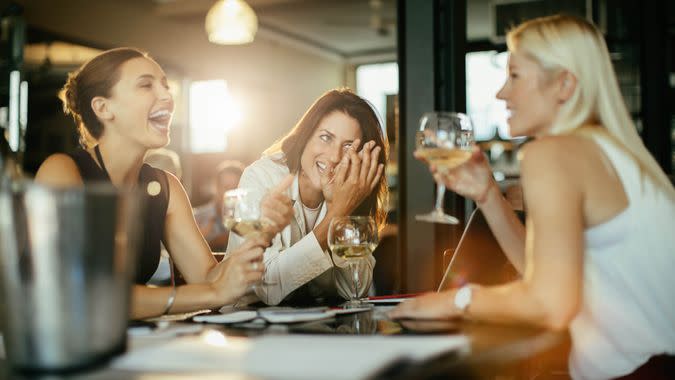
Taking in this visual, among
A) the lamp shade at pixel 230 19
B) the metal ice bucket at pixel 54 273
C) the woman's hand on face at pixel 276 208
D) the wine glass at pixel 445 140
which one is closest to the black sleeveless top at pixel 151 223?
the woman's hand on face at pixel 276 208

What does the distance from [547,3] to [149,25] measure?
13.2 ft

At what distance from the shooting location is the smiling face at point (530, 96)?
1554 millimetres

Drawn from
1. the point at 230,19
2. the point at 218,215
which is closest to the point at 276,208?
the point at 230,19

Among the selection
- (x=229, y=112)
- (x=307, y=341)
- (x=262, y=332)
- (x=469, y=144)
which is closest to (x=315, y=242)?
(x=469, y=144)

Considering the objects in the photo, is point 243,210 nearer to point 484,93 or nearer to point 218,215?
point 218,215

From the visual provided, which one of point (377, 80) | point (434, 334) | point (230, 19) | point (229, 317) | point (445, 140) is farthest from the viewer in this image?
point (377, 80)

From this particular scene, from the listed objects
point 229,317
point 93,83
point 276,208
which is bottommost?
point 229,317

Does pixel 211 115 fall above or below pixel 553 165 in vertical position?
above

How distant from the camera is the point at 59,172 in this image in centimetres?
185

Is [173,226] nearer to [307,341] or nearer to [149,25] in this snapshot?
[307,341]

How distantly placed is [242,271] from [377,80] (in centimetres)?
865

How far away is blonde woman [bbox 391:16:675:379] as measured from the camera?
1.29 metres

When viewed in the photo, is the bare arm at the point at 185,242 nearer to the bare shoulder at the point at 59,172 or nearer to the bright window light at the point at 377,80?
the bare shoulder at the point at 59,172

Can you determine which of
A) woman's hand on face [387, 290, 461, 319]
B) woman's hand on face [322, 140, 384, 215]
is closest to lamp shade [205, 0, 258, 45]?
woman's hand on face [322, 140, 384, 215]
